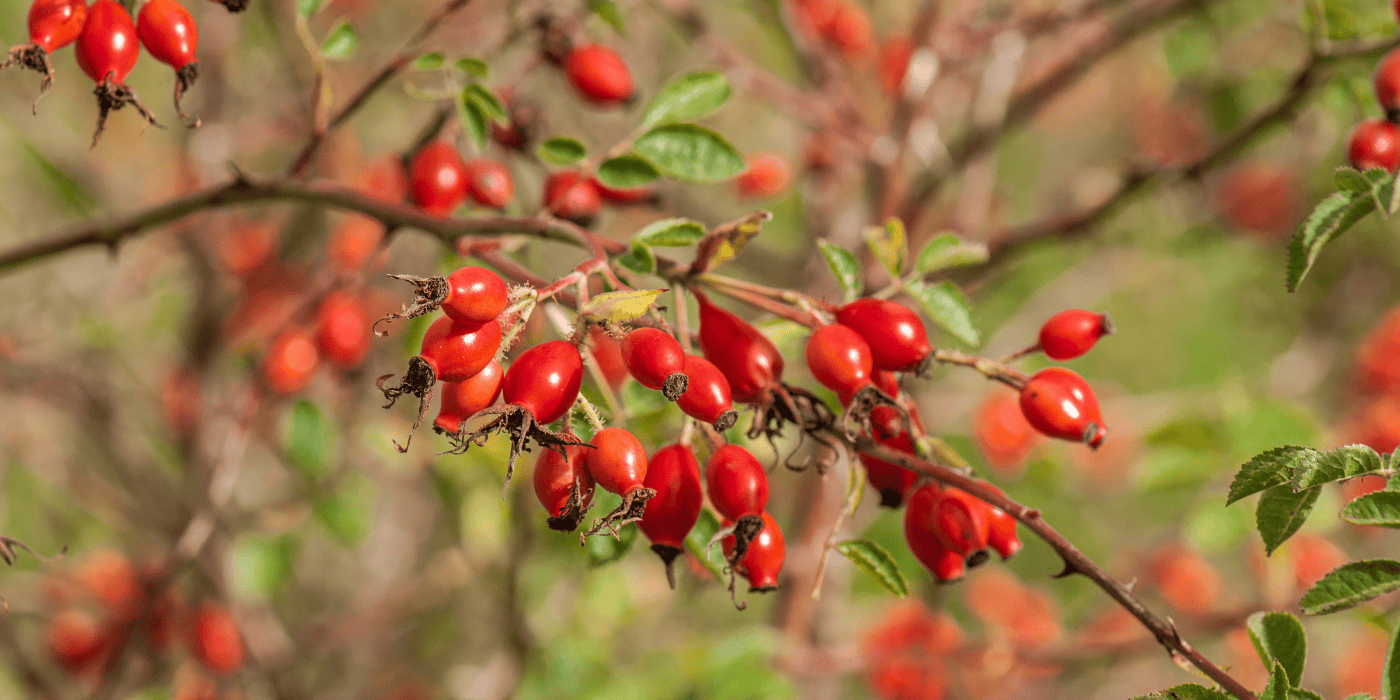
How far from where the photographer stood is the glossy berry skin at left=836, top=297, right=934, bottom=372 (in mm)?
1108

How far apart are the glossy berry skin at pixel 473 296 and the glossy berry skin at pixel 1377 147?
3.93ft

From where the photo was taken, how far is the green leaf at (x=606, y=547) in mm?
1363

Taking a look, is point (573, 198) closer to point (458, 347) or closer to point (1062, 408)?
point (458, 347)

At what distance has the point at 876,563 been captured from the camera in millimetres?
1164

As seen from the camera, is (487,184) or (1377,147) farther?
(487,184)

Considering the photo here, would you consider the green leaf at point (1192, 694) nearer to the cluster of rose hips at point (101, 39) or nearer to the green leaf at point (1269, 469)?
the green leaf at point (1269, 469)

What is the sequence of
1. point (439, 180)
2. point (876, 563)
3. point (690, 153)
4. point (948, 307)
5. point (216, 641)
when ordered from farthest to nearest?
point (216, 641), point (439, 180), point (690, 153), point (948, 307), point (876, 563)

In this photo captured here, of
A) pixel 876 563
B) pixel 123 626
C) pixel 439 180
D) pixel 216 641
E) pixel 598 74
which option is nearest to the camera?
pixel 876 563

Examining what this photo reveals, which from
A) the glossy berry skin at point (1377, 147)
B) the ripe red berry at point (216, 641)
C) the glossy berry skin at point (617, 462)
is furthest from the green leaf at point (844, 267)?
the ripe red berry at point (216, 641)

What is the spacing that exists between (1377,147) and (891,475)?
2.75 ft

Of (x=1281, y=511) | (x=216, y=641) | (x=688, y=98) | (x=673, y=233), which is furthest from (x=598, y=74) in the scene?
(x=216, y=641)

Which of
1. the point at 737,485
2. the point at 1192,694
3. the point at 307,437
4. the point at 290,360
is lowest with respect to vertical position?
the point at 307,437

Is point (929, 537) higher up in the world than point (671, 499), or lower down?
lower down

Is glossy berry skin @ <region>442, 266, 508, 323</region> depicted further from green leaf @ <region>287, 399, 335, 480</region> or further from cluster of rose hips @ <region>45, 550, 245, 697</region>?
cluster of rose hips @ <region>45, 550, 245, 697</region>
